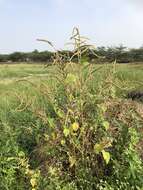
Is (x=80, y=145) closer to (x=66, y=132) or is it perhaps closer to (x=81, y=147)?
(x=81, y=147)

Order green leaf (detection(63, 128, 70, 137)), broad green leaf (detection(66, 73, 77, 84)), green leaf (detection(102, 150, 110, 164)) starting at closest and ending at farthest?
green leaf (detection(102, 150, 110, 164)) → green leaf (detection(63, 128, 70, 137)) → broad green leaf (detection(66, 73, 77, 84))

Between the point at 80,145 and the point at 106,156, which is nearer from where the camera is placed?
the point at 106,156

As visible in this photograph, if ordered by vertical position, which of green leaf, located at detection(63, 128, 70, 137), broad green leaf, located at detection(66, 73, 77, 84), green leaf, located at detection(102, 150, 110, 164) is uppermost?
broad green leaf, located at detection(66, 73, 77, 84)

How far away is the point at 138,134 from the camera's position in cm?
569

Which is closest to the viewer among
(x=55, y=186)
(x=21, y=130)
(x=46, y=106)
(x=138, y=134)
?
(x=55, y=186)

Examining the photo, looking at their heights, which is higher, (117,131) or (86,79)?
(86,79)

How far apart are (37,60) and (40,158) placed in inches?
938

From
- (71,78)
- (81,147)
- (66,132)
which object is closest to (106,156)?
(81,147)

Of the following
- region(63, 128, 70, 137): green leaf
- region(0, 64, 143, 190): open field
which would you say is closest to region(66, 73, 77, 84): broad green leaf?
region(0, 64, 143, 190): open field

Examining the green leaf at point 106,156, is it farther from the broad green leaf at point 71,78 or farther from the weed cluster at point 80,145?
the broad green leaf at point 71,78

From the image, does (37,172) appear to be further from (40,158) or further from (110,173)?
(110,173)

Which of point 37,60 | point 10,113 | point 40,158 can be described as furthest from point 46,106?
A: point 37,60

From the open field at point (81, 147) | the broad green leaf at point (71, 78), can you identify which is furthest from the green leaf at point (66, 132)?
the broad green leaf at point (71, 78)

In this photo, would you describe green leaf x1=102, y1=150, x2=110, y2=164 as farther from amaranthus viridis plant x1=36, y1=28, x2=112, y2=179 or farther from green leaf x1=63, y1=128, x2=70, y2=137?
green leaf x1=63, y1=128, x2=70, y2=137
